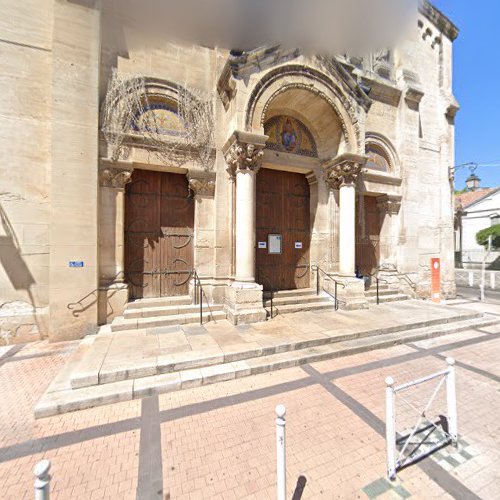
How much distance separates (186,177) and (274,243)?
142 inches

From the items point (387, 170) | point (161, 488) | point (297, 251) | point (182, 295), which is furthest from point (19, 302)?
point (387, 170)

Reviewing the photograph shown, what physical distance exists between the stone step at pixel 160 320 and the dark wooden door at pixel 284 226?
92.2 inches

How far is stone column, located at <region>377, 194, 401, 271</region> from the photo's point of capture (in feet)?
34.1

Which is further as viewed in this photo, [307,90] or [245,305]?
[307,90]

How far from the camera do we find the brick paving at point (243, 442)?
2361mm

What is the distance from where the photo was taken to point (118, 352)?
4711 millimetres

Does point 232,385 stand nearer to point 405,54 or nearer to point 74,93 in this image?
point 74,93

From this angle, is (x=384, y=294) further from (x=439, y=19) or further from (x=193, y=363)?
(x=439, y=19)

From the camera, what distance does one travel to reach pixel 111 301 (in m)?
6.47

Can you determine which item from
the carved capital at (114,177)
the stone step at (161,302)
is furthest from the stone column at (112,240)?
the stone step at (161,302)

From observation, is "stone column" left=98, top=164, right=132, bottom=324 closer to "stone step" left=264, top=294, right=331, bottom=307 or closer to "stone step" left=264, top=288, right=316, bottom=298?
"stone step" left=264, top=294, right=331, bottom=307

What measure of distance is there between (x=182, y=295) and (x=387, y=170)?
384 inches

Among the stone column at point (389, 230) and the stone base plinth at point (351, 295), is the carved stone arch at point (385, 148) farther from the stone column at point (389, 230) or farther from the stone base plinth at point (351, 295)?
the stone base plinth at point (351, 295)

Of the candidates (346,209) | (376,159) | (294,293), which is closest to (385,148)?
(376,159)
